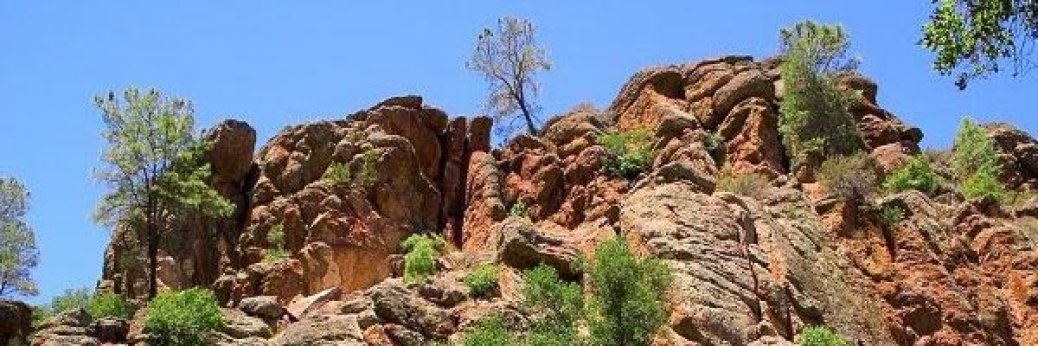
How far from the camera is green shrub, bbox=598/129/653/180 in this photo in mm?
50375

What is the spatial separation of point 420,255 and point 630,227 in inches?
370

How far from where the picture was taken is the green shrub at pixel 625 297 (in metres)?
32.4

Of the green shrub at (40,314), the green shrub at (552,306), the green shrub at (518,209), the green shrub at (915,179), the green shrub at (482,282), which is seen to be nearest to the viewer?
the green shrub at (552,306)

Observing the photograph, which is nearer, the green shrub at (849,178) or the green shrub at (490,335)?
the green shrub at (490,335)

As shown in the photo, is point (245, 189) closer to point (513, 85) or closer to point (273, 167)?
point (273, 167)

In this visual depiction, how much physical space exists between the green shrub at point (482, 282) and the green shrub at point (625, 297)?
3444mm

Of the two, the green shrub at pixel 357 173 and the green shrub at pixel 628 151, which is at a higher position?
the green shrub at pixel 628 151

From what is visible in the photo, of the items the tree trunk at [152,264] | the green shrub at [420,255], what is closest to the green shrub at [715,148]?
the green shrub at [420,255]

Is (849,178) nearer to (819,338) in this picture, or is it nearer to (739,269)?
(739,269)

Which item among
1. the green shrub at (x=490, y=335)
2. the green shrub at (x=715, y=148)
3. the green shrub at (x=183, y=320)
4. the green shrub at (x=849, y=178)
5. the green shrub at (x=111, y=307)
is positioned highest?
the green shrub at (x=715, y=148)

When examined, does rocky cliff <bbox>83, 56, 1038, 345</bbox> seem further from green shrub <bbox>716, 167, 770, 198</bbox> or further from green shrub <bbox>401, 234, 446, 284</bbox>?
green shrub <bbox>716, 167, 770, 198</bbox>

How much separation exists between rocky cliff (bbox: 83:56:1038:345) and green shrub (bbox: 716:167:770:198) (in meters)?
1.25

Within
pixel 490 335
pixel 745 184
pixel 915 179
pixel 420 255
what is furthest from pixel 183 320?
pixel 915 179

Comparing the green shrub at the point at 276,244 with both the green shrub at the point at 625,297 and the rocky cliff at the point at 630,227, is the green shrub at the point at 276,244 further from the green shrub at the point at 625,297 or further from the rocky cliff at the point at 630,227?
the green shrub at the point at 625,297
